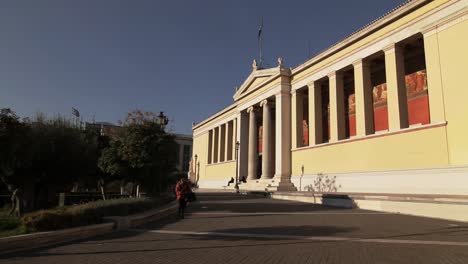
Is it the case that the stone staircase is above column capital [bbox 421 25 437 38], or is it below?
below

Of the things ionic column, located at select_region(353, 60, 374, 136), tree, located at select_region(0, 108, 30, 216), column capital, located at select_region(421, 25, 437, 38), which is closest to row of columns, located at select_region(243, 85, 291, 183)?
ionic column, located at select_region(353, 60, 374, 136)

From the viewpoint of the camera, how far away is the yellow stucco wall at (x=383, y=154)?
20406 mm

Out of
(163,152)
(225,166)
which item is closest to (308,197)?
(163,152)

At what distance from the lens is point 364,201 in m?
18.5

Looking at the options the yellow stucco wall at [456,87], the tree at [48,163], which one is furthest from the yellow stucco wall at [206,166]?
the yellow stucco wall at [456,87]

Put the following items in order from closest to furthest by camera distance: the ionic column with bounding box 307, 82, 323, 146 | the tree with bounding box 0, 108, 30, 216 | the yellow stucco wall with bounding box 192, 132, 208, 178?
1. the tree with bounding box 0, 108, 30, 216
2. the ionic column with bounding box 307, 82, 323, 146
3. the yellow stucco wall with bounding box 192, 132, 208, 178

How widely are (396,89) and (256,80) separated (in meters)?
20.1

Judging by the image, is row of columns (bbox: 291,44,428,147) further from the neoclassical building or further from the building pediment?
the building pediment

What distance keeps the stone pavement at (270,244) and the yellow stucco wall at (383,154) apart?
28.8 feet

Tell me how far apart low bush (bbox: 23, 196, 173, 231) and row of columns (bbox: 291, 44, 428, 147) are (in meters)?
17.2

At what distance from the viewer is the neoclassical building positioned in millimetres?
19625

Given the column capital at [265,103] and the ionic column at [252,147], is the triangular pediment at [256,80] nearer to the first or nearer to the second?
the column capital at [265,103]

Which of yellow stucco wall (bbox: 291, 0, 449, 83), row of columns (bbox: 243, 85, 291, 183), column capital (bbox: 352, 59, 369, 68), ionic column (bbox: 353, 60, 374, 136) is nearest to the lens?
yellow stucco wall (bbox: 291, 0, 449, 83)

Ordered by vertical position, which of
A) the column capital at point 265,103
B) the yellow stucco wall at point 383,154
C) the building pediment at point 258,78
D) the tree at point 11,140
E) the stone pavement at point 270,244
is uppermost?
the building pediment at point 258,78
